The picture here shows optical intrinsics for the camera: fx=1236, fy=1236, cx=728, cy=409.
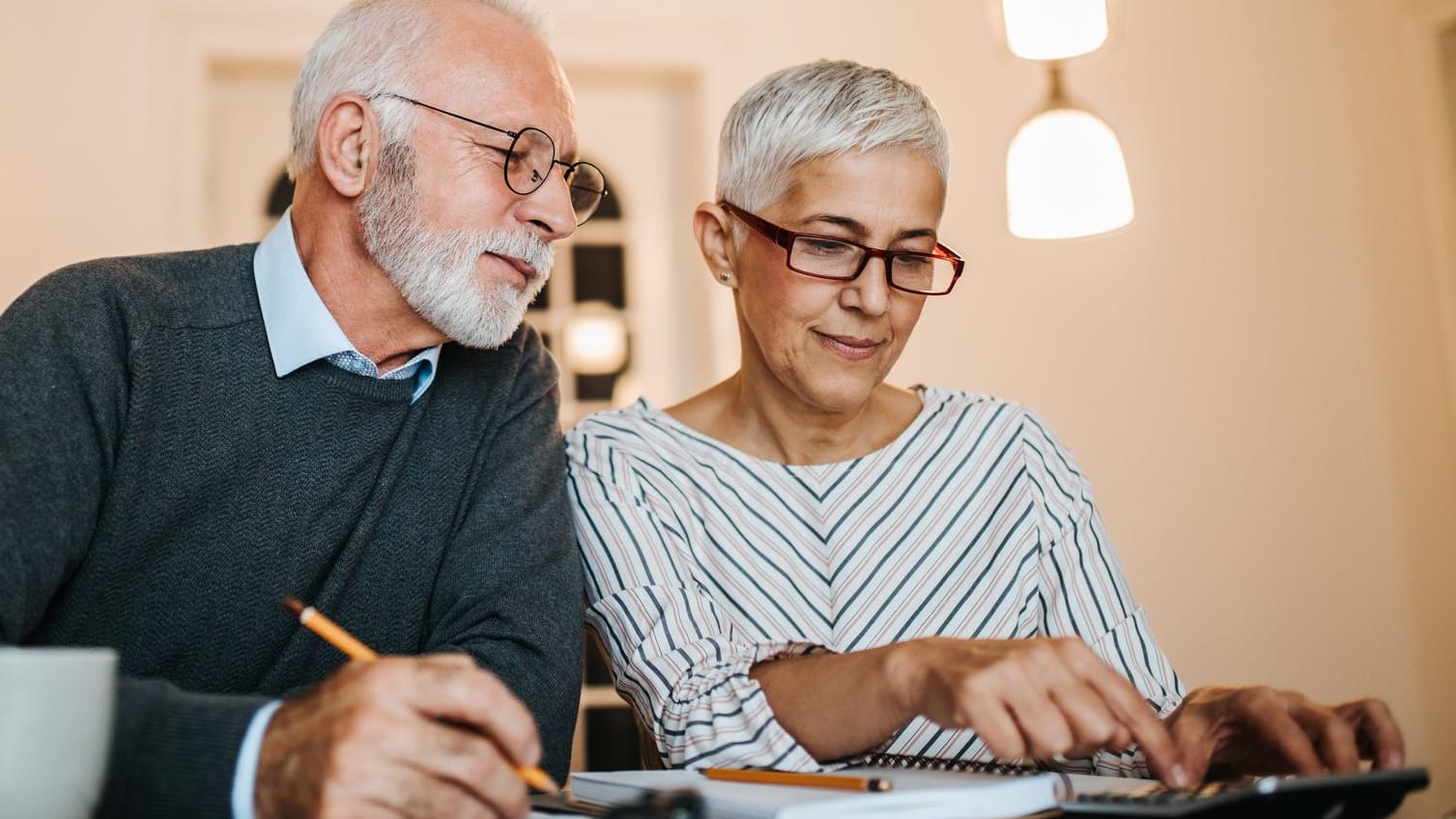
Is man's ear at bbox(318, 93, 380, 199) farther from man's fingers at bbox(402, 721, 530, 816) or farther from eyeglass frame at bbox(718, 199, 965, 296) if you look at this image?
man's fingers at bbox(402, 721, 530, 816)

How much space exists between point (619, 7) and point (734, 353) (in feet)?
3.52

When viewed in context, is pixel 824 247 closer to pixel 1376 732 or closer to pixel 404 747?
pixel 1376 732

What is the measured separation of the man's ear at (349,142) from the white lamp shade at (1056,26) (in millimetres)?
1103

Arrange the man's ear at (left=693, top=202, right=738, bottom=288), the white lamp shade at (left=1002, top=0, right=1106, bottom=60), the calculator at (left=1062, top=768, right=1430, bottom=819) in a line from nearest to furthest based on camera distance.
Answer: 1. the calculator at (left=1062, top=768, right=1430, bottom=819)
2. the man's ear at (left=693, top=202, right=738, bottom=288)
3. the white lamp shade at (left=1002, top=0, right=1106, bottom=60)

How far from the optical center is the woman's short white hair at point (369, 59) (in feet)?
4.97

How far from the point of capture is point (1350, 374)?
→ 3.67 meters

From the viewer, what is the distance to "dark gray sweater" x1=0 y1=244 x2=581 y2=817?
1208mm

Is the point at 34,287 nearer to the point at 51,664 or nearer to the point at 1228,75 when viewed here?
the point at 51,664

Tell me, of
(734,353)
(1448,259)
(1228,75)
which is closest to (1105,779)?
(734,353)

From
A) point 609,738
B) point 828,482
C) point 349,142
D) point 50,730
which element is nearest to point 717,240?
point 828,482

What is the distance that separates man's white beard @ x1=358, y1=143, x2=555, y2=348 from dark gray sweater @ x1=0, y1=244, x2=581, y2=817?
0.10m

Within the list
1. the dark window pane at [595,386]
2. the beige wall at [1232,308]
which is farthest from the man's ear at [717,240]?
the dark window pane at [595,386]

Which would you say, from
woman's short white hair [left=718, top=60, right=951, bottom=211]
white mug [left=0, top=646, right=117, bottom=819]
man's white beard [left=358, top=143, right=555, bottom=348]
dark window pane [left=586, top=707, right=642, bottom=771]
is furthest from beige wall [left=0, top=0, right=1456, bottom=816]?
white mug [left=0, top=646, right=117, bottom=819]

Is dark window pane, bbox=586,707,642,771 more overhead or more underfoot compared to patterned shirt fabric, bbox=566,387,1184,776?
more underfoot
